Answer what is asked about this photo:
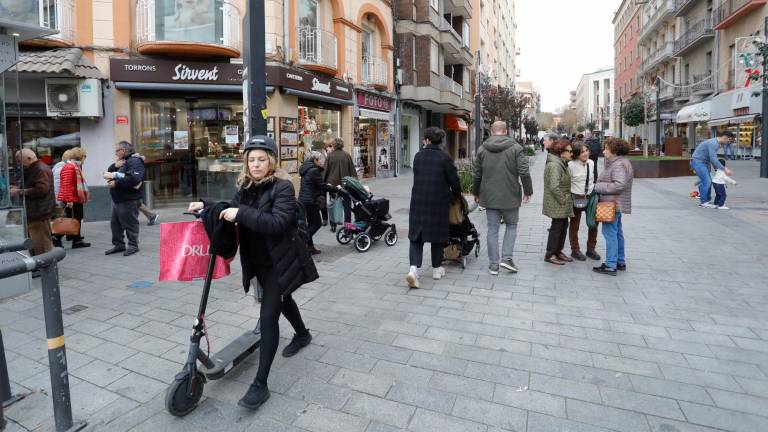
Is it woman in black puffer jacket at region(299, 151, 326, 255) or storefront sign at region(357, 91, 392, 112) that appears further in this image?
storefront sign at region(357, 91, 392, 112)

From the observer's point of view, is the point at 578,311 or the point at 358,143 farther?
the point at 358,143

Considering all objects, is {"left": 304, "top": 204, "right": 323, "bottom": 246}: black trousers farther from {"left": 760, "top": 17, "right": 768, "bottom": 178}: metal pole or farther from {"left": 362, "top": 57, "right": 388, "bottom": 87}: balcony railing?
{"left": 760, "top": 17, "right": 768, "bottom": 178}: metal pole

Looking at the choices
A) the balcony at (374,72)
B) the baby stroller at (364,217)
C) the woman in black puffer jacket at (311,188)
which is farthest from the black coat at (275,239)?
the balcony at (374,72)

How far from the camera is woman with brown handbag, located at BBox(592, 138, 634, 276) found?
6.24m

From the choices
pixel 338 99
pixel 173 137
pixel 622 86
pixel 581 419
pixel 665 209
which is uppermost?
pixel 622 86

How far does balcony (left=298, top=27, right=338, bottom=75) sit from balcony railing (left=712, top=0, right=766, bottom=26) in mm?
23047

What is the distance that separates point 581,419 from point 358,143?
16888 mm

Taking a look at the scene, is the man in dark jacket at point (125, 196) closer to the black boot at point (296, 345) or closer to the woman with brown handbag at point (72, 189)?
the woman with brown handbag at point (72, 189)

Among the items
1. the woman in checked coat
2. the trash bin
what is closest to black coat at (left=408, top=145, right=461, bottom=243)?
the woman in checked coat

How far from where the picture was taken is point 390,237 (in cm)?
850

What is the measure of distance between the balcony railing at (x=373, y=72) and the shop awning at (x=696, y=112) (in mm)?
22654

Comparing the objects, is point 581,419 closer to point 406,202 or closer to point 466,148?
point 406,202

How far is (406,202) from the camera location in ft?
46.1

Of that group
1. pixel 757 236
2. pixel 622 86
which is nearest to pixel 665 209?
pixel 757 236
